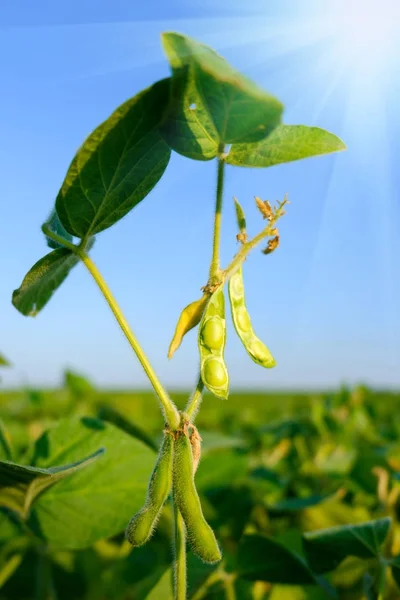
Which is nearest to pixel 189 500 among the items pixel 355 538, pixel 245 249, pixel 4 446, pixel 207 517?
pixel 245 249

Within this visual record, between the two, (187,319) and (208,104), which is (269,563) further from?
(208,104)

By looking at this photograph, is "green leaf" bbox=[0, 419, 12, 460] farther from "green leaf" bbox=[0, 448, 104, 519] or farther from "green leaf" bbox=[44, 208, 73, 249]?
"green leaf" bbox=[44, 208, 73, 249]

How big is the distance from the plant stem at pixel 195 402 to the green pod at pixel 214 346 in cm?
2

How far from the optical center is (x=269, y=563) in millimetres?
1269

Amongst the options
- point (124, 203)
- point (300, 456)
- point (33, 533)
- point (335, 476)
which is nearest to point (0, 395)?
point (300, 456)

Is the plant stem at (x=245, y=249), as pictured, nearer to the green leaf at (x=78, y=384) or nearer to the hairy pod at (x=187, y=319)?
the hairy pod at (x=187, y=319)

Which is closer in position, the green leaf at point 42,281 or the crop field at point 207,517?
the green leaf at point 42,281

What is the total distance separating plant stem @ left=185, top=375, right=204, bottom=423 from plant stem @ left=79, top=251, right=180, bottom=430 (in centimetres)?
2

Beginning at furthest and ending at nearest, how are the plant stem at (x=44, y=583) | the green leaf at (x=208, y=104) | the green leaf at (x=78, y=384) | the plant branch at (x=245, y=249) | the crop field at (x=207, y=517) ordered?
1. the green leaf at (x=78, y=384)
2. the plant stem at (x=44, y=583)
3. the crop field at (x=207, y=517)
4. the plant branch at (x=245, y=249)
5. the green leaf at (x=208, y=104)

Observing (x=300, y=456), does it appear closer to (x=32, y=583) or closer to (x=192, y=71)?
(x=32, y=583)

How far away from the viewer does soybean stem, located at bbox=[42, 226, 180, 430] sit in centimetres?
80

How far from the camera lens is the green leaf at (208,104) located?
68 cm

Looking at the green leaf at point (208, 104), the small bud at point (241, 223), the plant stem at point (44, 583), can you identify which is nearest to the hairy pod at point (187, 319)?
the small bud at point (241, 223)

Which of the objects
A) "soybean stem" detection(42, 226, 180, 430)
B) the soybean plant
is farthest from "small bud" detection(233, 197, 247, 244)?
"soybean stem" detection(42, 226, 180, 430)
